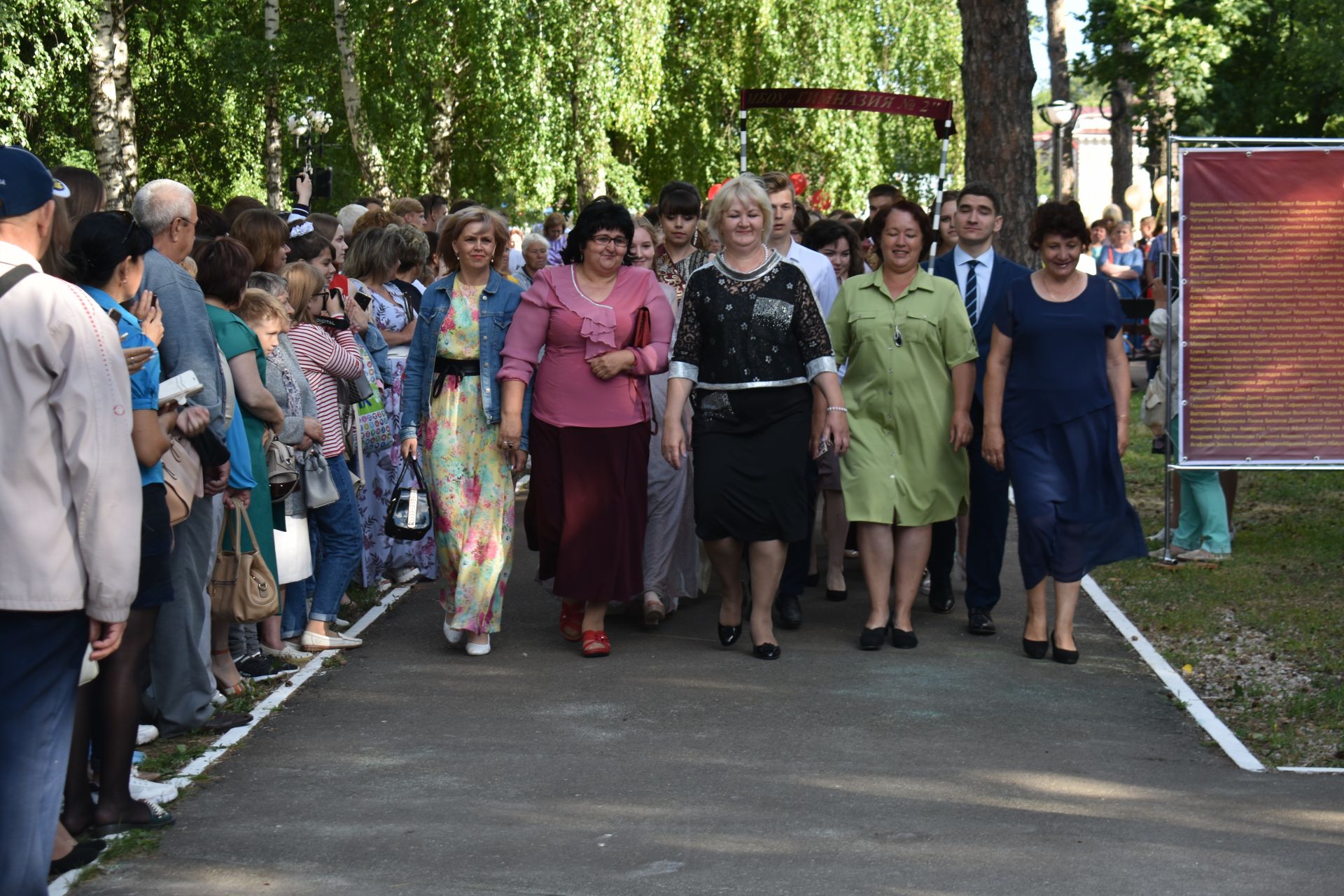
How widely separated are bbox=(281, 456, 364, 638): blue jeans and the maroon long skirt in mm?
959

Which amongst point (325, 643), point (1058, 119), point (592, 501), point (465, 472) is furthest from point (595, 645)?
point (1058, 119)

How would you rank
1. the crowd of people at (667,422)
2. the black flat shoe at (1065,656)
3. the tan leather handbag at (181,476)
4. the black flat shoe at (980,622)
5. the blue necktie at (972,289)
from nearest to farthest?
the tan leather handbag at (181,476) → the crowd of people at (667,422) → the black flat shoe at (1065,656) → the black flat shoe at (980,622) → the blue necktie at (972,289)

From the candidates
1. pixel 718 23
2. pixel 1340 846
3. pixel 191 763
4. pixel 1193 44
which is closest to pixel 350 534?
pixel 191 763

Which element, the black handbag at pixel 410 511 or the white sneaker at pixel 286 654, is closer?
the white sneaker at pixel 286 654

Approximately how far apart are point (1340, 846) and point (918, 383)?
3.63m

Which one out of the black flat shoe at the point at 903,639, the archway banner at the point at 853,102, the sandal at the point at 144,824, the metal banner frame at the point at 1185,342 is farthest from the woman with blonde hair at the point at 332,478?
the metal banner frame at the point at 1185,342

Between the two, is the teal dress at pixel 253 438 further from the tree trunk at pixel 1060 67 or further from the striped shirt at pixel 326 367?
the tree trunk at pixel 1060 67

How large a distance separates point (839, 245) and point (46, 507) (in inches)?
275

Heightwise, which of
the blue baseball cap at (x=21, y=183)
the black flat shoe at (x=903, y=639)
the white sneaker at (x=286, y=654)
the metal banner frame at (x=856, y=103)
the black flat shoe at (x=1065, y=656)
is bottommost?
the black flat shoe at (x=1065, y=656)

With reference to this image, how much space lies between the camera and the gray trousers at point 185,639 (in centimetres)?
673

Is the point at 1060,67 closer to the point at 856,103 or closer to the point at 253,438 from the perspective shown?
the point at 856,103

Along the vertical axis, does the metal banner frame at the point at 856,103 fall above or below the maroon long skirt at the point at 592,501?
above

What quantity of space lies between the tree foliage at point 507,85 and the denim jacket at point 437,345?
1918cm

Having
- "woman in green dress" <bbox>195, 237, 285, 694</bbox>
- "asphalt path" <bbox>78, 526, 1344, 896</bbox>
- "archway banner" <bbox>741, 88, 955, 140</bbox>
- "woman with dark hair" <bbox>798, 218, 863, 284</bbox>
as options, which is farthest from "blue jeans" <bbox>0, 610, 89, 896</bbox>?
"archway banner" <bbox>741, 88, 955, 140</bbox>
